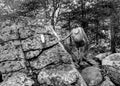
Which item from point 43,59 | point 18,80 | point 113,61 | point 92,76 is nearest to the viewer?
point 18,80

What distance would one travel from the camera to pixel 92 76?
243 inches

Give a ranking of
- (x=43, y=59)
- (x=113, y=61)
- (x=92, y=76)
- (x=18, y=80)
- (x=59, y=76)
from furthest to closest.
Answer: (x=113, y=61)
(x=92, y=76)
(x=43, y=59)
(x=59, y=76)
(x=18, y=80)

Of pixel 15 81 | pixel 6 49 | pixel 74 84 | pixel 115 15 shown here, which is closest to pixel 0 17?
pixel 6 49

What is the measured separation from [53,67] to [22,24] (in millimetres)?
2663

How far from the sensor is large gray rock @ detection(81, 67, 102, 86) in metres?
5.98

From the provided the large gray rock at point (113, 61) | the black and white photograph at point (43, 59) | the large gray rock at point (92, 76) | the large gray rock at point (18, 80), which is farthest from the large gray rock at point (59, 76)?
the large gray rock at point (113, 61)

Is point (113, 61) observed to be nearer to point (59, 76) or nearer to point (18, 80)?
point (59, 76)

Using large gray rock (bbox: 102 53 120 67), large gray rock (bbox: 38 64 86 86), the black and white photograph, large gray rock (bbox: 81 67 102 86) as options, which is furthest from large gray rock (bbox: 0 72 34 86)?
large gray rock (bbox: 102 53 120 67)

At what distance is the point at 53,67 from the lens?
16.7 feet

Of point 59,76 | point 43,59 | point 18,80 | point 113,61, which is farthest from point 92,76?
point 18,80

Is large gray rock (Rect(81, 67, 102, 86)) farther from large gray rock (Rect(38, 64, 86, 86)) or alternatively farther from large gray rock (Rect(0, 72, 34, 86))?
large gray rock (Rect(0, 72, 34, 86))

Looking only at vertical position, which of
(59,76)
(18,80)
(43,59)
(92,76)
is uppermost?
(43,59)

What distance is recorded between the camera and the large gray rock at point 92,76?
19.6ft

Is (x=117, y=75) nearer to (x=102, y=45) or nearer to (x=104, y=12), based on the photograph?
(x=104, y=12)
